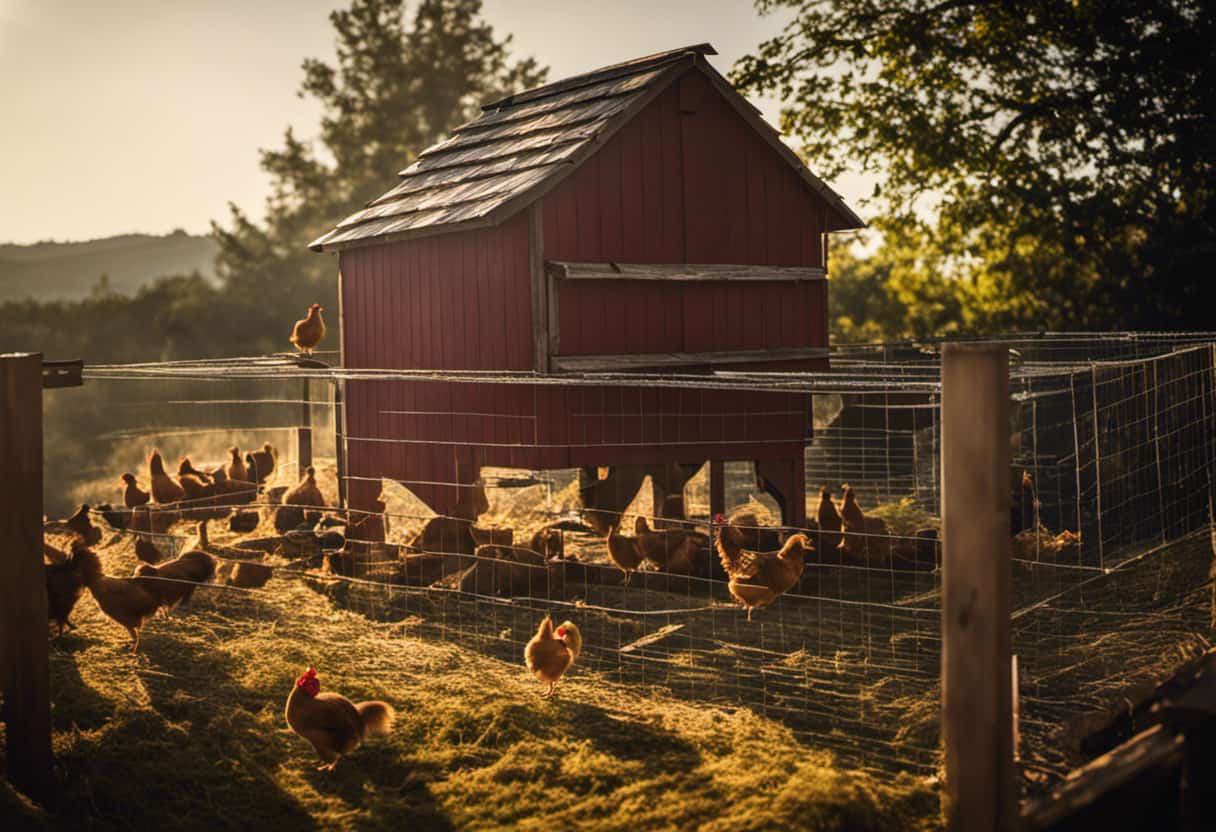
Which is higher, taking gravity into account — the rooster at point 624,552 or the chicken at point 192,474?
the chicken at point 192,474

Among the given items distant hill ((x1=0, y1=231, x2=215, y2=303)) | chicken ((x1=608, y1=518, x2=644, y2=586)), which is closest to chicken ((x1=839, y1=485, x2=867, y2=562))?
chicken ((x1=608, y1=518, x2=644, y2=586))

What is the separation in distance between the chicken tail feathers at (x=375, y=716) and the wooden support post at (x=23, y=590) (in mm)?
1695

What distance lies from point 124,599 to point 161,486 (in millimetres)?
4253

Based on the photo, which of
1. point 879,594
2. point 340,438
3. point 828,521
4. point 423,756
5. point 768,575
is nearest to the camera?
point 423,756

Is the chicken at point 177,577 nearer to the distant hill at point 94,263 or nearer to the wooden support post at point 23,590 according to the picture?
the wooden support post at point 23,590

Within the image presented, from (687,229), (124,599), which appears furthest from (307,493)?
(687,229)

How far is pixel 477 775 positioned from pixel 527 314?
5188mm

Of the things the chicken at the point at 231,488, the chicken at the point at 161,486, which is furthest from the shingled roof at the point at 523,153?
the chicken at the point at 161,486

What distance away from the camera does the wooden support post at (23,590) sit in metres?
5.89

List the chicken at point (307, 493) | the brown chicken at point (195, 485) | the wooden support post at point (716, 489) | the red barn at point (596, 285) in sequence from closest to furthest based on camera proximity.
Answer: the red barn at point (596, 285) < the chicken at point (307, 493) < the brown chicken at point (195, 485) < the wooden support post at point (716, 489)

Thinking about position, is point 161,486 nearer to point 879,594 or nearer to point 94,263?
point 879,594

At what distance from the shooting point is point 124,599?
8.41 metres

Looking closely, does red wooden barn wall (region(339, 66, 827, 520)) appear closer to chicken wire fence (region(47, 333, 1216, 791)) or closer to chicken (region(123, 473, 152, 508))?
chicken wire fence (region(47, 333, 1216, 791))

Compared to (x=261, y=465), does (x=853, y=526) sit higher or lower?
lower
